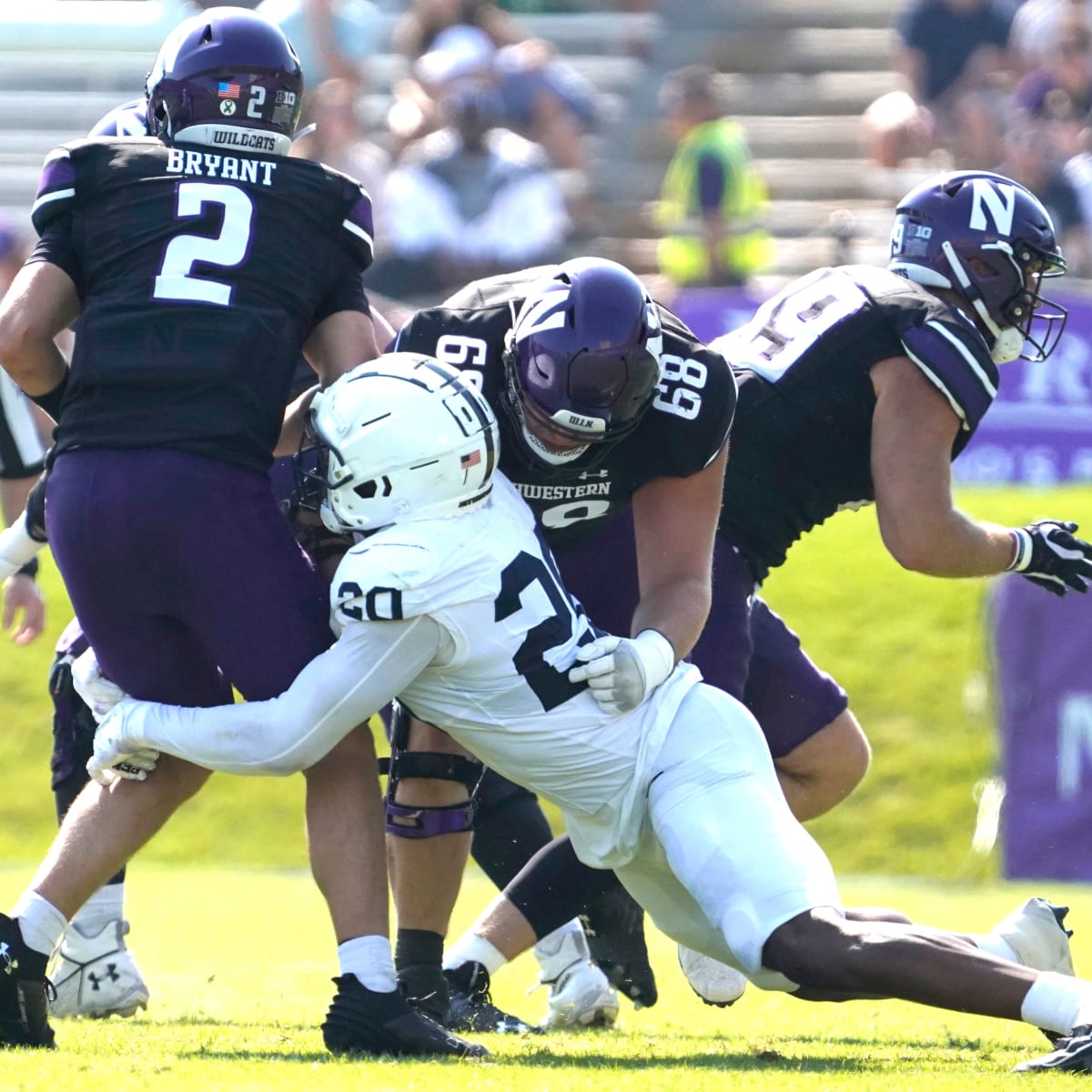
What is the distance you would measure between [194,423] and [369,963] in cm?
109

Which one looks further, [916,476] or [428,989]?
[916,476]

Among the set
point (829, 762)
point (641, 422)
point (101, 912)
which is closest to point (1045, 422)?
point (829, 762)

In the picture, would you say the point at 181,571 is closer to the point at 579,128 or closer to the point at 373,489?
the point at 373,489

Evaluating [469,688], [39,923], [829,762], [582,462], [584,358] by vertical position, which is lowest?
[829,762]

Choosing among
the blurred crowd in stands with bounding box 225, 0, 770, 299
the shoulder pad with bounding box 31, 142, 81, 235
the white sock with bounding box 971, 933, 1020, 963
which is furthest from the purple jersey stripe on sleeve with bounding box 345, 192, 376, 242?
the blurred crowd in stands with bounding box 225, 0, 770, 299

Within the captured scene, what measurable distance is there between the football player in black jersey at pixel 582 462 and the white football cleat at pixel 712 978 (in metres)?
0.22

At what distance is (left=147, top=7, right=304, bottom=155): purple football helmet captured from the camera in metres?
4.28

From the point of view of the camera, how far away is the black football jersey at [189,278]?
160 inches

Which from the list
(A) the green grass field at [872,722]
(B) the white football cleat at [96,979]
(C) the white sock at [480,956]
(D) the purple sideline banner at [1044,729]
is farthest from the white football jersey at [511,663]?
(A) the green grass field at [872,722]

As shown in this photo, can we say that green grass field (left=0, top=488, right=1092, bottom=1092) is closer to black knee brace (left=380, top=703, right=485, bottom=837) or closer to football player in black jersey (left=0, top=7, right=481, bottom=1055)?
football player in black jersey (left=0, top=7, right=481, bottom=1055)

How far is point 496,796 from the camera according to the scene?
5.11 metres

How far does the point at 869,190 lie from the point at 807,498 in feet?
31.7

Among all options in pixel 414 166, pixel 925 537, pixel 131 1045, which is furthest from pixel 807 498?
pixel 414 166

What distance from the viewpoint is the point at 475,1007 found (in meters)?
4.61
